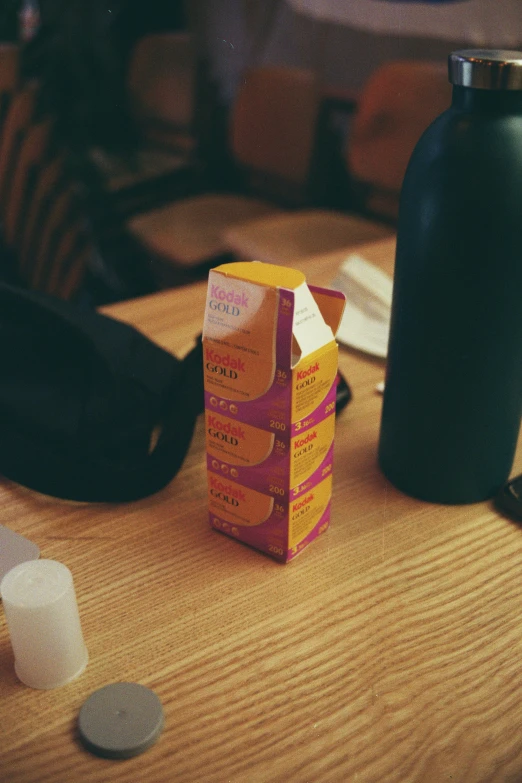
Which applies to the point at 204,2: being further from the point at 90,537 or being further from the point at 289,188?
the point at 90,537

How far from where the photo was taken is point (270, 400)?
487 millimetres

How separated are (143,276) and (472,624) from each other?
2431mm

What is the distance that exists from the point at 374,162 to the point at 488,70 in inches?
67.5

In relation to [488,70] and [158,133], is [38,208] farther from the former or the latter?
[158,133]

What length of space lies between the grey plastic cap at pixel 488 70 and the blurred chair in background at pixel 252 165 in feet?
5.32

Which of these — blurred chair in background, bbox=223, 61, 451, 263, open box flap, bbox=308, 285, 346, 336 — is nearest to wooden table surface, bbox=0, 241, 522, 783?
open box flap, bbox=308, 285, 346, 336

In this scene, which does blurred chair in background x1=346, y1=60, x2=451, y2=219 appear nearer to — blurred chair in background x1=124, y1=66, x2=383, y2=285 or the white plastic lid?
blurred chair in background x1=124, y1=66, x2=383, y2=285

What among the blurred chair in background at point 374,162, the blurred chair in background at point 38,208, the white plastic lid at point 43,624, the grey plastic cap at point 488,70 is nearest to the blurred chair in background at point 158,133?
the blurred chair in background at point 374,162

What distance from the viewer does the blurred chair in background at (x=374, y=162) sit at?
1.92m

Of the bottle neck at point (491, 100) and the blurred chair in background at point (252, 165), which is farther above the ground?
the bottle neck at point (491, 100)

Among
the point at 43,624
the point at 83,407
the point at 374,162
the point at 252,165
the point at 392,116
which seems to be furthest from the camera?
the point at 252,165

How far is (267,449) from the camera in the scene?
50 centimetres

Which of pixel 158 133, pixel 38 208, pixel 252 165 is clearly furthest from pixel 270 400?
pixel 158 133

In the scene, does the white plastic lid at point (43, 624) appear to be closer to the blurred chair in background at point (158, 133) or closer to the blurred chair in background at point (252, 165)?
the blurred chair in background at point (252, 165)
